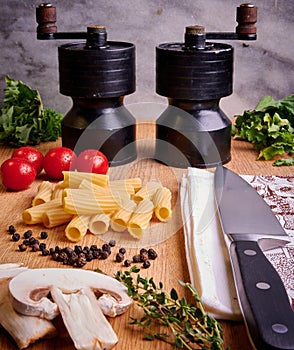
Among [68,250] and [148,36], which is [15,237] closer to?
[68,250]

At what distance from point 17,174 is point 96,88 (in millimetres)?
339

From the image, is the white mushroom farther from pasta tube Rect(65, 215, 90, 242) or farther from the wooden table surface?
pasta tube Rect(65, 215, 90, 242)

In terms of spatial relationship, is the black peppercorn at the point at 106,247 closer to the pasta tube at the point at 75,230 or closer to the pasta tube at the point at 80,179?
the pasta tube at the point at 75,230

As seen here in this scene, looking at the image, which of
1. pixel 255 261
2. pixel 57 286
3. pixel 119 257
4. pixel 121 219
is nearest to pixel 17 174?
pixel 121 219

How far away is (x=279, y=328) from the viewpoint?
82 centimetres

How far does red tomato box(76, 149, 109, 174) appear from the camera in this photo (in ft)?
5.32

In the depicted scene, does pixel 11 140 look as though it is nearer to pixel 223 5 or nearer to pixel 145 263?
pixel 223 5

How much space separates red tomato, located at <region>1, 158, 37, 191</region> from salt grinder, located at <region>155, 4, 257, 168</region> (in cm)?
40

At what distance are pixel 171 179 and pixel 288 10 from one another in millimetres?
839

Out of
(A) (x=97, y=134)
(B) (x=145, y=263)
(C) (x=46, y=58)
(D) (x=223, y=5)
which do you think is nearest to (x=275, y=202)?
(B) (x=145, y=263)

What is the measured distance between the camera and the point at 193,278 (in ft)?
3.57

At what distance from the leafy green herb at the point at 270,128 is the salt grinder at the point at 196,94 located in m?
0.14

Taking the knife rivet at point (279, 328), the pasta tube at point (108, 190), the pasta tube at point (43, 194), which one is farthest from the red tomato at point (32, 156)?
the knife rivet at point (279, 328)

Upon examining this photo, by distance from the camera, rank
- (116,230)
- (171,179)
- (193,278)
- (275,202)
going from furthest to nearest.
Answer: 1. (171,179)
2. (275,202)
3. (116,230)
4. (193,278)
